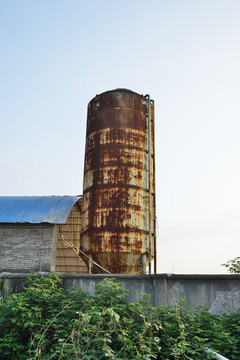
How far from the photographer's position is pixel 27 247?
13227mm

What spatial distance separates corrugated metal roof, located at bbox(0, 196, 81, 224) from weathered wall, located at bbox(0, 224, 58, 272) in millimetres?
325

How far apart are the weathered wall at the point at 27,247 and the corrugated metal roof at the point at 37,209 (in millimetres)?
325

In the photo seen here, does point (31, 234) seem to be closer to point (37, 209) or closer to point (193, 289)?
point (37, 209)

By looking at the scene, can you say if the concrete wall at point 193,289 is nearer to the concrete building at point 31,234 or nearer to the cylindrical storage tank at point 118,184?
the cylindrical storage tank at point 118,184

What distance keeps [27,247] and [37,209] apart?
5.83 ft

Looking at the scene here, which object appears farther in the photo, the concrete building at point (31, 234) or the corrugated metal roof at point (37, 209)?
the corrugated metal roof at point (37, 209)

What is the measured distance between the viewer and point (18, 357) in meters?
6.15

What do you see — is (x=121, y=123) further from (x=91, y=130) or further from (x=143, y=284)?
(x=143, y=284)

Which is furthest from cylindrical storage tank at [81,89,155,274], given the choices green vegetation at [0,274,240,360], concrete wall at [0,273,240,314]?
green vegetation at [0,274,240,360]

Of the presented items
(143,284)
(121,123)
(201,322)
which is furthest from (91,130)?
(201,322)

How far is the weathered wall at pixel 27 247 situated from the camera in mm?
12992

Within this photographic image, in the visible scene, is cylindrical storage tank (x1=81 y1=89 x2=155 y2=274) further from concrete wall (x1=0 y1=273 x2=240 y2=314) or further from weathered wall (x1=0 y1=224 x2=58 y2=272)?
concrete wall (x1=0 y1=273 x2=240 y2=314)

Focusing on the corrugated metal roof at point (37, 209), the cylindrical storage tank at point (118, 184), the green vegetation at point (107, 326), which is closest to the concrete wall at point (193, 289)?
the green vegetation at point (107, 326)

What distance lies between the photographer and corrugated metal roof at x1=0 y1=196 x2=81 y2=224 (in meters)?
13.4
